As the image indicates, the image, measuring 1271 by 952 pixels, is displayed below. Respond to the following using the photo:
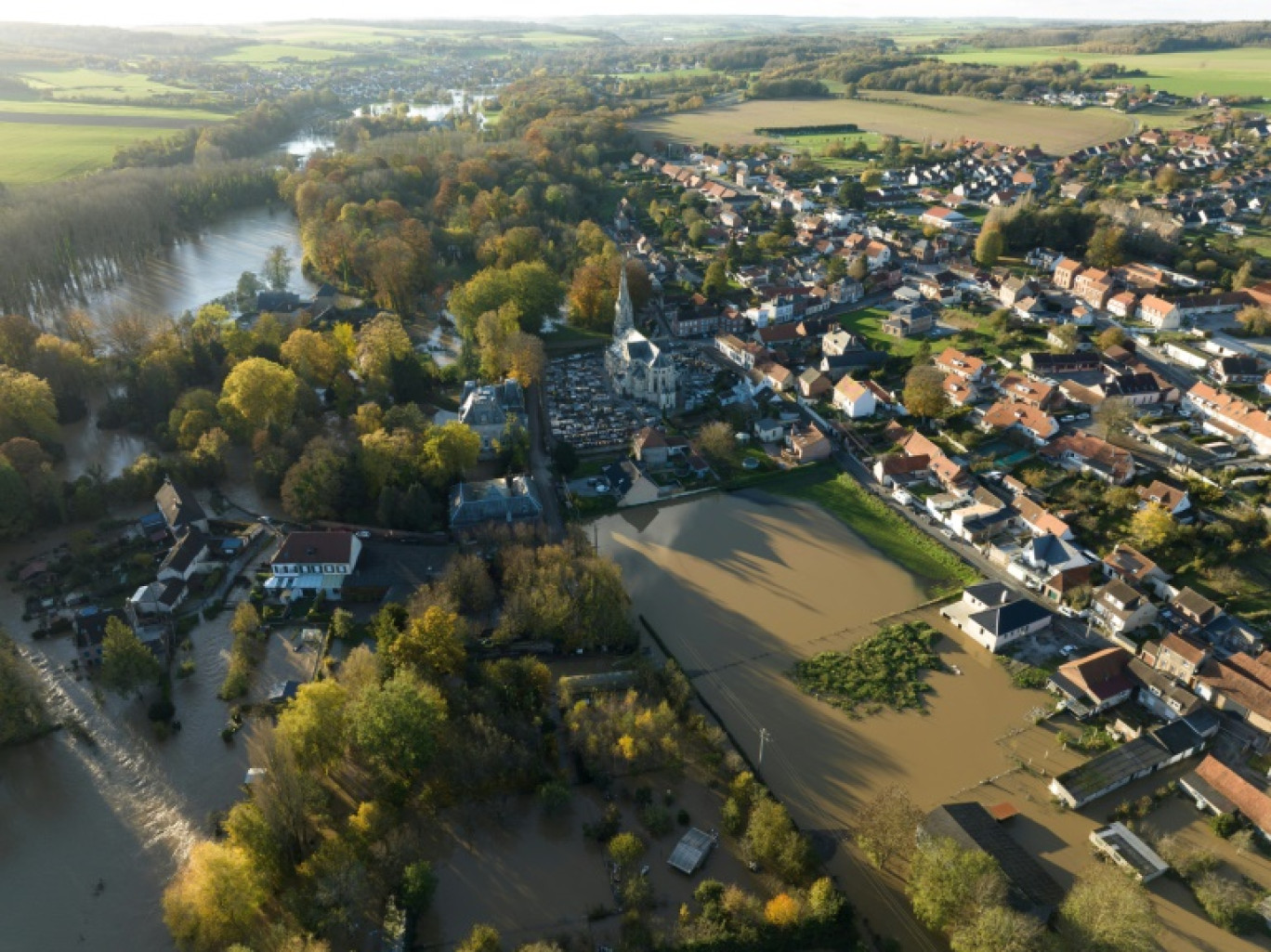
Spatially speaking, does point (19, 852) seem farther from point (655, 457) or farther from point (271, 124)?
point (271, 124)

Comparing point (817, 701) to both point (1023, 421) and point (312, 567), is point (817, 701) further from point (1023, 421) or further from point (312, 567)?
point (1023, 421)

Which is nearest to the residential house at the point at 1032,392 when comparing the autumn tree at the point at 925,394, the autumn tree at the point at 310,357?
the autumn tree at the point at 925,394

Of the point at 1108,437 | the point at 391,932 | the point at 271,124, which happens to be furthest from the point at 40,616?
the point at 271,124

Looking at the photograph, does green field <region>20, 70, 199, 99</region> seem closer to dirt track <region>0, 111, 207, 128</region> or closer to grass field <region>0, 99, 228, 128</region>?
grass field <region>0, 99, 228, 128</region>

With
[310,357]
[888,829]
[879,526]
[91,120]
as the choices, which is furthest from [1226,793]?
[91,120]

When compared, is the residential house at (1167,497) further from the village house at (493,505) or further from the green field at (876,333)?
the village house at (493,505)
